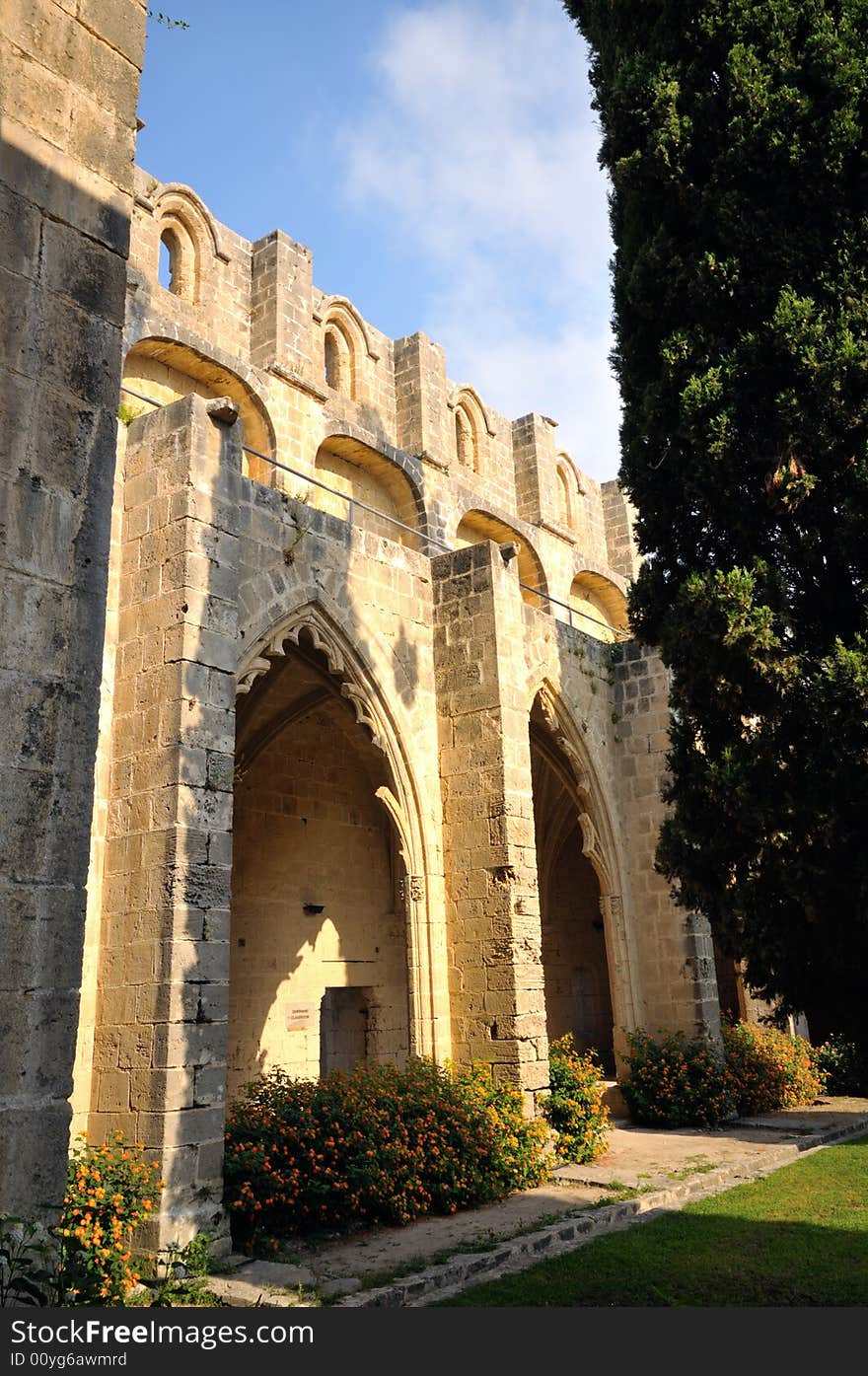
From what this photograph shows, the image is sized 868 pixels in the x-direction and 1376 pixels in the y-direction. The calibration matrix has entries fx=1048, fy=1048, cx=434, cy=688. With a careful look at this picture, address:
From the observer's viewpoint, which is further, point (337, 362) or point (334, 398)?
point (337, 362)

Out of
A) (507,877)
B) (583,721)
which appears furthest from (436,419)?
(507,877)

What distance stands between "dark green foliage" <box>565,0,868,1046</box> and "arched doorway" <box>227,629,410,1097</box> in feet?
13.4

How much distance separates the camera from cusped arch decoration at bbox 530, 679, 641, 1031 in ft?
39.3

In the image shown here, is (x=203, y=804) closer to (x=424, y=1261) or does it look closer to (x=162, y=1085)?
(x=162, y=1085)

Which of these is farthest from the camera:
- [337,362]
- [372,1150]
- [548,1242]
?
[337,362]

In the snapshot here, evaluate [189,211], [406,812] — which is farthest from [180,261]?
[406,812]

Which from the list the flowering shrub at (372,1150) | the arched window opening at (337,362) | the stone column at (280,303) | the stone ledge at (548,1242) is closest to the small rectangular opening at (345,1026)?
the flowering shrub at (372,1150)

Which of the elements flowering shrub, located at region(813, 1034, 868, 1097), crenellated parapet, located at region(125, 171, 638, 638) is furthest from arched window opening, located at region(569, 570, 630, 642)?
flowering shrub, located at region(813, 1034, 868, 1097)

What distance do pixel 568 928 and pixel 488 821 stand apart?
7643mm

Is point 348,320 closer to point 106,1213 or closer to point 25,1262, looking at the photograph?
point 106,1213

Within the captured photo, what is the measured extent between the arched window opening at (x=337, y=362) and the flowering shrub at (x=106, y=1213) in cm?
1118

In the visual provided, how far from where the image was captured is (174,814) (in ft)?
21.4

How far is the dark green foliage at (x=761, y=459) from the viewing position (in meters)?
5.54

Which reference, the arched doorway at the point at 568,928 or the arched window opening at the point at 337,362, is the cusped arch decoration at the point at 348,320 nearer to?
the arched window opening at the point at 337,362
